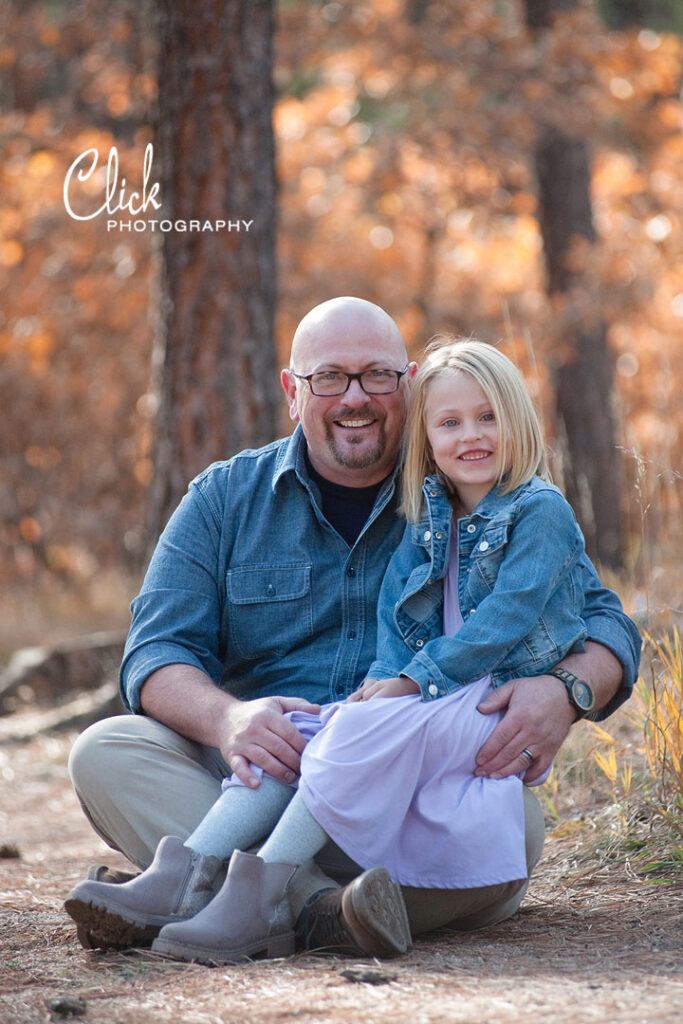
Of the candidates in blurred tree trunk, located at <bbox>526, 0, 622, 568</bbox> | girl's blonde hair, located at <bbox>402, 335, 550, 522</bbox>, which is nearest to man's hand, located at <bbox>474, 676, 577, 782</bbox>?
girl's blonde hair, located at <bbox>402, 335, 550, 522</bbox>

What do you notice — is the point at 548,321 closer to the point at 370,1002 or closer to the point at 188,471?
the point at 188,471

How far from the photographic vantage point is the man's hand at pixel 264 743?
2.58m

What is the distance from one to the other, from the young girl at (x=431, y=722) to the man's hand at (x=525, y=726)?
23 mm

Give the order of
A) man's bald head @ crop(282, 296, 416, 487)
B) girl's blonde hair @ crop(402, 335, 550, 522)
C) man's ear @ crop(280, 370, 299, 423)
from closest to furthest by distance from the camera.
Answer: girl's blonde hair @ crop(402, 335, 550, 522) < man's bald head @ crop(282, 296, 416, 487) < man's ear @ crop(280, 370, 299, 423)

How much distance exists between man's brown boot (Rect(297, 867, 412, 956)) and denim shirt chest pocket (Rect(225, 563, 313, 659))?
2.53ft

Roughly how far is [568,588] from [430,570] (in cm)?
32

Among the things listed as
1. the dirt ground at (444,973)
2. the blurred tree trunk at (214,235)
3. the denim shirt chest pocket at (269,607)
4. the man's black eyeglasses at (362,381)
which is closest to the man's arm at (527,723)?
the dirt ground at (444,973)

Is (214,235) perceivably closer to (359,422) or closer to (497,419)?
(359,422)

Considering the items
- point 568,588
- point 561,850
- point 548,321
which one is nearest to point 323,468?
point 568,588

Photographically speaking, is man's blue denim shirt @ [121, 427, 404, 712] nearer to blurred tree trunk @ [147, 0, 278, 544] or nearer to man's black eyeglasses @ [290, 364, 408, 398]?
man's black eyeglasses @ [290, 364, 408, 398]

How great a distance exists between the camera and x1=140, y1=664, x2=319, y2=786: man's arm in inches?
102

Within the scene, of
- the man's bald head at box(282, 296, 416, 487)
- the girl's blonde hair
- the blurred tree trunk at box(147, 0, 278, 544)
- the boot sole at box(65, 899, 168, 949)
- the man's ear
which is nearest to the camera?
the boot sole at box(65, 899, 168, 949)

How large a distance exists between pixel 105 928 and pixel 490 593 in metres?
1.07

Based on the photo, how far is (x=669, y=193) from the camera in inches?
364
